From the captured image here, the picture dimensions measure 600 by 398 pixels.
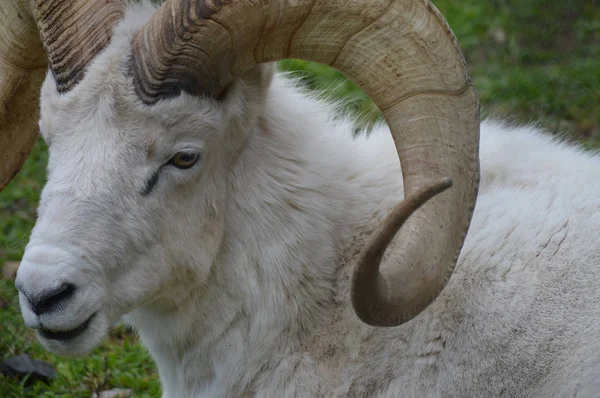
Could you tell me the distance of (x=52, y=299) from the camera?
4.14 meters

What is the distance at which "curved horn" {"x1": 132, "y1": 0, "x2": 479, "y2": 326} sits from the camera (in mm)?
4117

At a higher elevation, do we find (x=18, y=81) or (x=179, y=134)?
(x=179, y=134)

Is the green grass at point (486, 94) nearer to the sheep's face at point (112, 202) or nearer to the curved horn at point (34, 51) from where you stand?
the sheep's face at point (112, 202)

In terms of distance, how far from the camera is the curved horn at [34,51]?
15.2 feet

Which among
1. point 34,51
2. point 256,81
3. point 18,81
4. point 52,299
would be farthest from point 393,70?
point 18,81

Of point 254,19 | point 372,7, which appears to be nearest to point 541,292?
point 372,7

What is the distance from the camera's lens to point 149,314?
16.1ft

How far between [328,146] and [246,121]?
585mm

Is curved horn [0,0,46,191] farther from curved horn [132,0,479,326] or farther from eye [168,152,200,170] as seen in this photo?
eye [168,152,200,170]

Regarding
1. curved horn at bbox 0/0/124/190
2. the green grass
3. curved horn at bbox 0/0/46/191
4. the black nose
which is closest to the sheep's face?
the black nose

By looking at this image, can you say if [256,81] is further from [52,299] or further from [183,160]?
[52,299]

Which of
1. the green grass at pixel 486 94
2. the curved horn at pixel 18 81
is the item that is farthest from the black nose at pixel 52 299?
the green grass at pixel 486 94

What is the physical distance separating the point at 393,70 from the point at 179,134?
107 centimetres

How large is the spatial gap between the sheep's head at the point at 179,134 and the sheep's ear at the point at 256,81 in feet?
0.15
